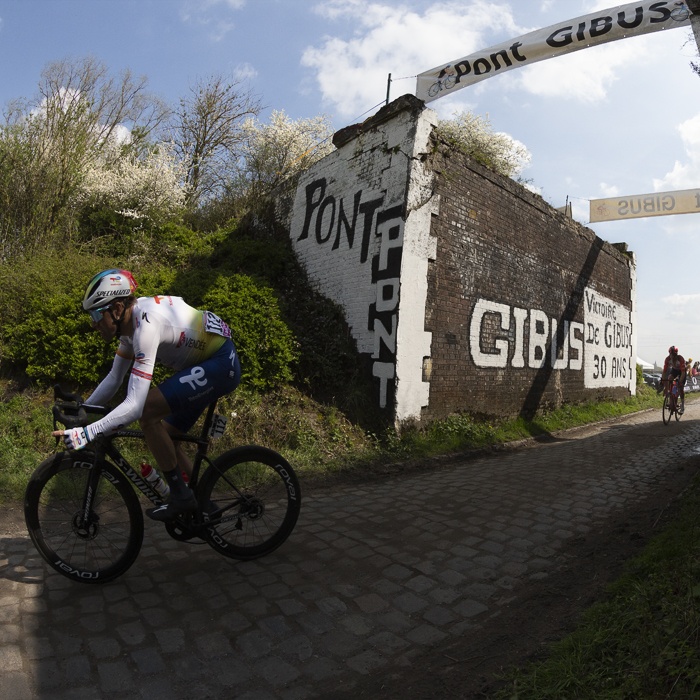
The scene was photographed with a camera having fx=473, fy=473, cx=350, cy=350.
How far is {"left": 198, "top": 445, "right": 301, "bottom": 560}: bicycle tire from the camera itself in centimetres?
329

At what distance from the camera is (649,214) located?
49.4ft

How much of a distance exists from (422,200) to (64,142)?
7.26 metres

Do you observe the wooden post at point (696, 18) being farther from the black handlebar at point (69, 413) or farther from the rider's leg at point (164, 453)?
the black handlebar at point (69, 413)

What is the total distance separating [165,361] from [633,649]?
3.01 metres

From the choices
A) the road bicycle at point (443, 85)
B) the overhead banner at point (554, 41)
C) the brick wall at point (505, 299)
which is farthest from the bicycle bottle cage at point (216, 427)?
the road bicycle at point (443, 85)

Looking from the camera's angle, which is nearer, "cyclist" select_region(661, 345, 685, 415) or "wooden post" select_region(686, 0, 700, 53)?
"wooden post" select_region(686, 0, 700, 53)

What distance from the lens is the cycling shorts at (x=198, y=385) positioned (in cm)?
302

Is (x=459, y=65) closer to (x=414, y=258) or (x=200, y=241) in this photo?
(x=414, y=258)

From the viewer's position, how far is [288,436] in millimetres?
6520

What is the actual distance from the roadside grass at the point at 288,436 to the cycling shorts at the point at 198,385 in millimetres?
2526

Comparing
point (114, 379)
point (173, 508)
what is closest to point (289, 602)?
point (173, 508)

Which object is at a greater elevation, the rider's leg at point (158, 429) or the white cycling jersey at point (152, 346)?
the white cycling jersey at point (152, 346)

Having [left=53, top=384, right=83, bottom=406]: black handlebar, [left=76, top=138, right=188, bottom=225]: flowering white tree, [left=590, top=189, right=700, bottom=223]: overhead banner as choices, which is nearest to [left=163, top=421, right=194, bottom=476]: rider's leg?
[left=53, top=384, right=83, bottom=406]: black handlebar

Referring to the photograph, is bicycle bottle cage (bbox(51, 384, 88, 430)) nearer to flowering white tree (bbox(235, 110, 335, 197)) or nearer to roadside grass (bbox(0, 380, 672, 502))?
roadside grass (bbox(0, 380, 672, 502))
